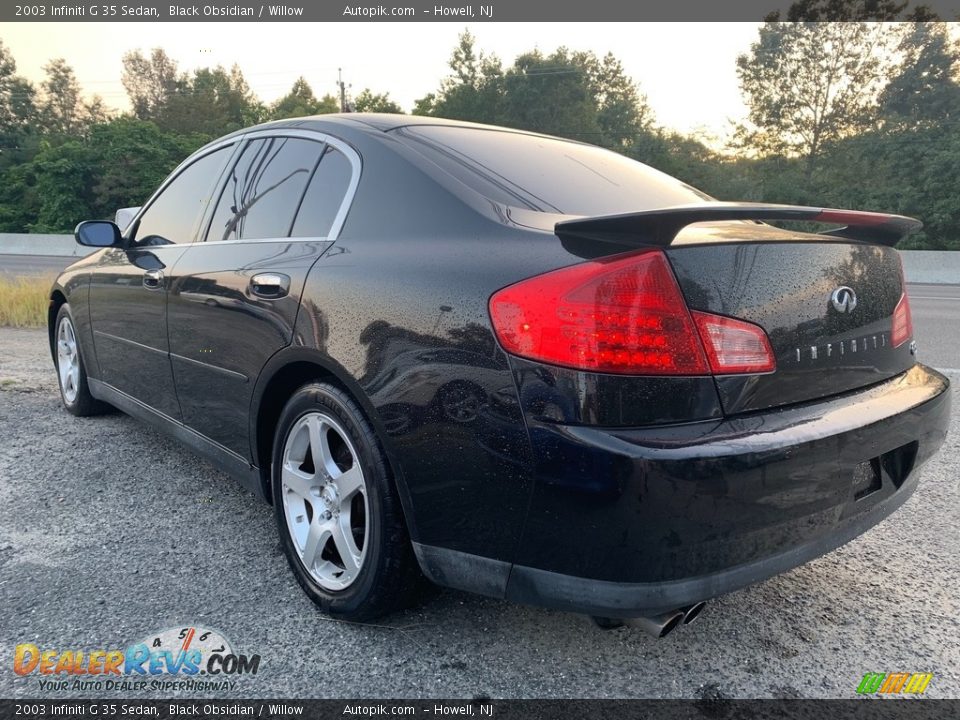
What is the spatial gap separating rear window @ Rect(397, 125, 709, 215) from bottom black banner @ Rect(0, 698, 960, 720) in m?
1.38

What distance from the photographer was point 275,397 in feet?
8.15

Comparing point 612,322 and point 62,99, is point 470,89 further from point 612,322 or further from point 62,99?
point 612,322

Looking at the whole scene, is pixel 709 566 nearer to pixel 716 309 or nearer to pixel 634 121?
pixel 716 309

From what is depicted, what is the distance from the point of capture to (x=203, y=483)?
11.0 ft

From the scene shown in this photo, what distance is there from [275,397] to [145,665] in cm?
93

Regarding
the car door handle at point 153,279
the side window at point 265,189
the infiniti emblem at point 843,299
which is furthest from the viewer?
the car door handle at point 153,279

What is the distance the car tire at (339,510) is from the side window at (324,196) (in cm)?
61

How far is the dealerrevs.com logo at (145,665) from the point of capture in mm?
1910

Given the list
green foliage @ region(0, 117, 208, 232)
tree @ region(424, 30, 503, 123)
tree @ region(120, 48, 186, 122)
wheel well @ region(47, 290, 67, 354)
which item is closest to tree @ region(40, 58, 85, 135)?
tree @ region(120, 48, 186, 122)

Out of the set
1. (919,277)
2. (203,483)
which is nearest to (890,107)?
(919,277)

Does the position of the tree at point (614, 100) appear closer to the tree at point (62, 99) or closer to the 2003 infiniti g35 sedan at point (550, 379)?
the tree at point (62, 99)

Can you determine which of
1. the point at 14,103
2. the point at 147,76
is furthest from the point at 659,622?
the point at 147,76

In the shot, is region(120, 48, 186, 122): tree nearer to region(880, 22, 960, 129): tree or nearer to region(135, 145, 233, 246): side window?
region(880, 22, 960, 129): tree

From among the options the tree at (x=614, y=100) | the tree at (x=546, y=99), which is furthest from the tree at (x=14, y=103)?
the tree at (x=614, y=100)
